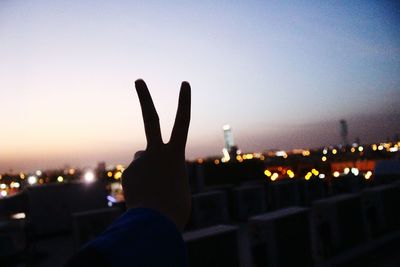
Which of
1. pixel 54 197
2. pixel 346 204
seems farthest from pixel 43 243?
pixel 346 204

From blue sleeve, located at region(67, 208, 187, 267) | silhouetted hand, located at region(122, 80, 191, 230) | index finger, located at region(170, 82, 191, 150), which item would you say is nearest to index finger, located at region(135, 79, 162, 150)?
silhouetted hand, located at region(122, 80, 191, 230)

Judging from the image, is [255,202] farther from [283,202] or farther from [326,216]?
[326,216]

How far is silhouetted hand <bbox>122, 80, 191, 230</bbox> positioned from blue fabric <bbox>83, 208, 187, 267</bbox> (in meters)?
0.13

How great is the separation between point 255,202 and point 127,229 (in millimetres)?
24114

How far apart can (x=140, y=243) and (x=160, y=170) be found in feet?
1.49

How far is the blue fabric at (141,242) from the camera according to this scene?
1.10m

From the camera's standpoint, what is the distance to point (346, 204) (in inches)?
539

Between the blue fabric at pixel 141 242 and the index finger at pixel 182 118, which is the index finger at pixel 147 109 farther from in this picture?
the blue fabric at pixel 141 242

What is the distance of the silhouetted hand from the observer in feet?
5.00

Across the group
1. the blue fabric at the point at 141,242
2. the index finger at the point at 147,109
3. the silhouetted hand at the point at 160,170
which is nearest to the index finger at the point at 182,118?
the silhouetted hand at the point at 160,170

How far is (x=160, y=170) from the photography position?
5.18 feet

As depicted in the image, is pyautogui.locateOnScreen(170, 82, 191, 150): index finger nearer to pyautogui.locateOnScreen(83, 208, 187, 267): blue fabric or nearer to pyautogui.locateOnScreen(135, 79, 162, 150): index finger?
pyautogui.locateOnScreen(135, 79, 162, 150): index finger

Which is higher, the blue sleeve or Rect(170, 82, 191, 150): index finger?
Rect(170, 82, 191, 150): index finger

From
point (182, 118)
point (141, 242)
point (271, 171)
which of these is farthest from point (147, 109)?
point (271, 171)
